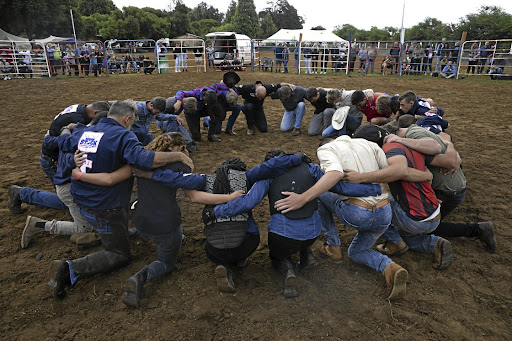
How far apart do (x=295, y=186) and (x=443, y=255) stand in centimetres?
169

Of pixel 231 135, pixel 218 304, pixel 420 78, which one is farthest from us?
pixel 420 78

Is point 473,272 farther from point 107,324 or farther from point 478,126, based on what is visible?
point 478,126

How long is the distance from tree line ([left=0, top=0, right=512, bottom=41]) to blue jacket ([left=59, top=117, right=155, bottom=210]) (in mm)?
33954

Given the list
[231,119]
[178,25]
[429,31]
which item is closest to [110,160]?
[231,119]

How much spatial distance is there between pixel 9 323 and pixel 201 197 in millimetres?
1840

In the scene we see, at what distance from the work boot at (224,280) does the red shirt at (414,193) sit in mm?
1802

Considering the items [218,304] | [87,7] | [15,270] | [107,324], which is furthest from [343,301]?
[87,7]

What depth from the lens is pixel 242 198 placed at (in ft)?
9.77

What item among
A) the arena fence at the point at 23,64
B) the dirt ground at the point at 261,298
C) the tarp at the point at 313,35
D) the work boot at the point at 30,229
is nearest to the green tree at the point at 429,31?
the tarp at the point at 313,35

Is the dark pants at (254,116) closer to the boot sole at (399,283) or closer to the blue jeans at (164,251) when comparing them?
the blue jeans at (164,251)

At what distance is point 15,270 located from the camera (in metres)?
3.47

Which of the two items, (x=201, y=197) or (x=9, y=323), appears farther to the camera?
(x=201, y=197)

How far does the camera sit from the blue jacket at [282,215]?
2959mm

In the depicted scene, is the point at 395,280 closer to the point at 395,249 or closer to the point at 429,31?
the point at 395,249
